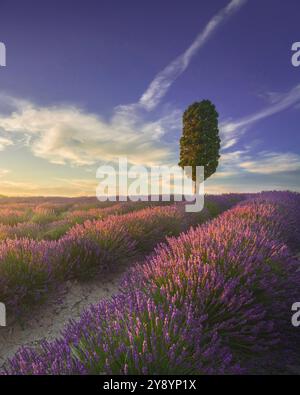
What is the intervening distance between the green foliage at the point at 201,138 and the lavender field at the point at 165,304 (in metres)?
19.2

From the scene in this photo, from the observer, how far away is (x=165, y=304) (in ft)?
8.91

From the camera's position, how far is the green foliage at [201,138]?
80.2 ft

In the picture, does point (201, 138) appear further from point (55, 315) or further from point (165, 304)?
point (165, 304)

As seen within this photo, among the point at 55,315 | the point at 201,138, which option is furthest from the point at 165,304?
the point at 201,138

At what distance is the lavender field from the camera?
2.09 metres

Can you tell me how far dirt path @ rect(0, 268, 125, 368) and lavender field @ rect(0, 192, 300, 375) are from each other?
0.29ft

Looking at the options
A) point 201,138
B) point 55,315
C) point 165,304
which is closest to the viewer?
point 165,304

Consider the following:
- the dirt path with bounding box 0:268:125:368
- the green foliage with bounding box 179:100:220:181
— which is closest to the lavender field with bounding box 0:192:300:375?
the dirt path with bounding box 0:268:125:368

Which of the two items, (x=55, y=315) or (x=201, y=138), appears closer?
(x=55, y=315)

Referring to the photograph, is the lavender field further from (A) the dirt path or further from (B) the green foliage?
(B) the green foliage

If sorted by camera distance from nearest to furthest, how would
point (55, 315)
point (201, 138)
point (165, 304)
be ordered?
point (165, 304)
point (55, 315)
point (201, 138)

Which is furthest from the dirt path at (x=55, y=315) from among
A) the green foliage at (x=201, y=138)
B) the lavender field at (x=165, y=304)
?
the green foliage at (x=201, y=138)

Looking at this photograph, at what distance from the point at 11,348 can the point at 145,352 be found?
2.40 m

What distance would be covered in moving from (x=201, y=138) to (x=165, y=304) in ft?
74.4
